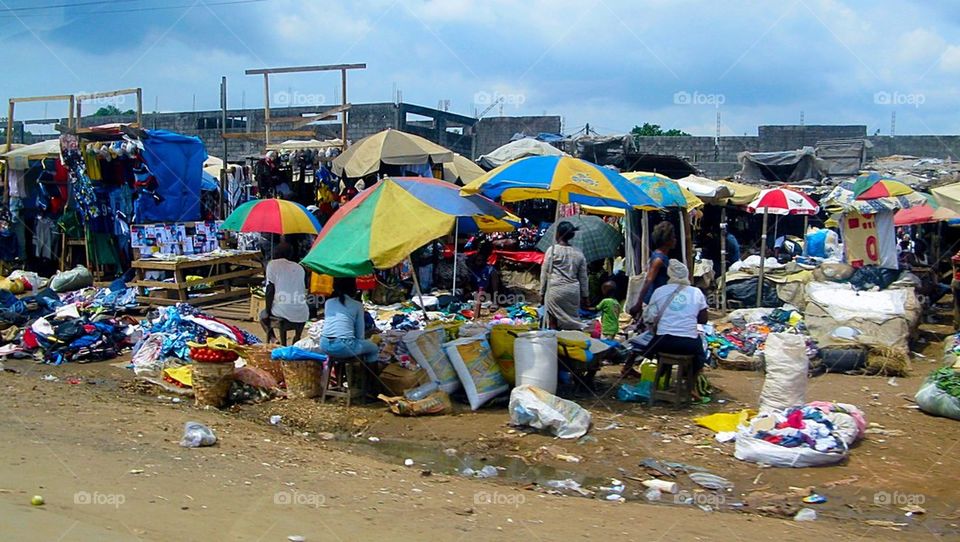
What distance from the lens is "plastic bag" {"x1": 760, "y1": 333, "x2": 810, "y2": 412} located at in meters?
7.49

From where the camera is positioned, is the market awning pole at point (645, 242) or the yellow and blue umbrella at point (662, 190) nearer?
the yellow and blue umbrella at point (662, 190)

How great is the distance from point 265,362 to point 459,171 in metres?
8.07

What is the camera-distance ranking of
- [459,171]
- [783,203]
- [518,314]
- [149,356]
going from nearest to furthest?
1. [149,356]
2. [518,314]
3. [783,203]
4. [459,171]

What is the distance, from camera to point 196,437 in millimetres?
6598

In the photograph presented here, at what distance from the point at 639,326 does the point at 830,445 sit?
130 inches

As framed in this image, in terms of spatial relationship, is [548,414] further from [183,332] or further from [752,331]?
[752,331]

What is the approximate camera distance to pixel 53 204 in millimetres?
16578

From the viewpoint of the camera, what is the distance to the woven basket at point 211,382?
27.4 ft

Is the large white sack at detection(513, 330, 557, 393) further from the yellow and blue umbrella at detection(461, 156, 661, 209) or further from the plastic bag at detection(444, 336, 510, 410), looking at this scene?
the yellow and blue umbrella at detection(461, 156, 661, 209)

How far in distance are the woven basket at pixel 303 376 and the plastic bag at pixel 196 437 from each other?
1.68 metres

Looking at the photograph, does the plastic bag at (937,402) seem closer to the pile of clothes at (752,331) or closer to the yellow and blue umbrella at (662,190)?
the pile of clothes at (752,331)

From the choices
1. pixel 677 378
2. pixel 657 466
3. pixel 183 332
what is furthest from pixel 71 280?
pixel 657 466

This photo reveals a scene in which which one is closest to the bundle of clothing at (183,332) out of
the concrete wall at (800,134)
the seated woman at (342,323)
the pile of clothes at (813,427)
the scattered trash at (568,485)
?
the seated woman at (342,323)

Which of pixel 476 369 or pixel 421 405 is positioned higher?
pixel 476 369
